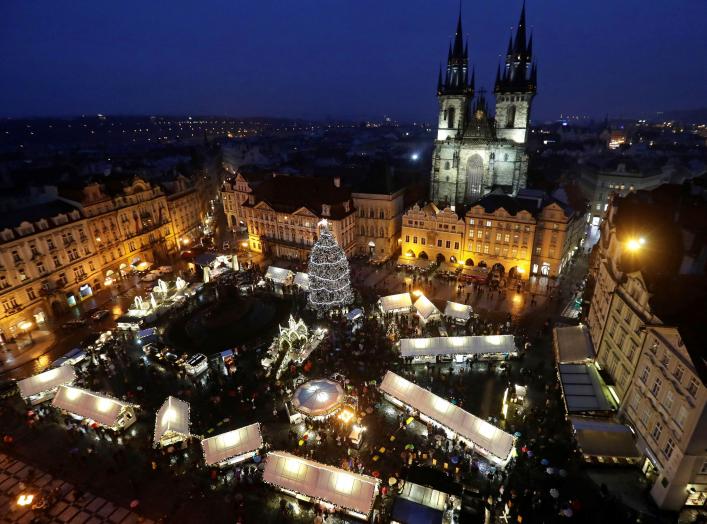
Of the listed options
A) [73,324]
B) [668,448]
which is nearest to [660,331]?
[668,448]

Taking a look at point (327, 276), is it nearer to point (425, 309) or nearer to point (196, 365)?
point (425, 309)

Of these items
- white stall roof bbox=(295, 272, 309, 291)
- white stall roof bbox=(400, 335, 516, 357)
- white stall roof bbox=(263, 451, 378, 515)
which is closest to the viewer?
white stall roof bbox=(263, 451, 378, 515)

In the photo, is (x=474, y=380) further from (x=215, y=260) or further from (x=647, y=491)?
(x=215, y=260)

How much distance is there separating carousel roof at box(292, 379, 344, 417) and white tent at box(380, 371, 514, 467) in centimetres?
391

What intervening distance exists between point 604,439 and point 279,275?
40224 mm

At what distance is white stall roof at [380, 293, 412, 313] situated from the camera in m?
44.8

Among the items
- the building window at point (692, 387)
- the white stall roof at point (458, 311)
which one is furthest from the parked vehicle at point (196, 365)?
the building window at point (692, 387)

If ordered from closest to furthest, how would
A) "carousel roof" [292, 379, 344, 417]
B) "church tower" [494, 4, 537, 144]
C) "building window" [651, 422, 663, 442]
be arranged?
"building window" [651, 422, 663, 442]
"carousel roof" [292, 379, 344, 417]
"church tower" [494, 4, 537, 144]

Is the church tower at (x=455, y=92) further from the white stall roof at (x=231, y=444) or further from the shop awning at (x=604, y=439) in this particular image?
the white stall roof at (x=231, y=444)

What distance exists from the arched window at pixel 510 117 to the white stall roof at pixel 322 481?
57.5m

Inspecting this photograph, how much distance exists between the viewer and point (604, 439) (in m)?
26.5

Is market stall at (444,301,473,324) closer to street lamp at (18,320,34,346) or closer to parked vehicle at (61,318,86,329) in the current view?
parked vehicle at (61,318,86,329)

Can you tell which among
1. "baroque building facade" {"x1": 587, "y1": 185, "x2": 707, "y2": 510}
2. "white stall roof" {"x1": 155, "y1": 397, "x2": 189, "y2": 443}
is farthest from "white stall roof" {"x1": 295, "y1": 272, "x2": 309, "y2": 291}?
"baroque building facade" {"x1": 587, "y1": 185, "x2": 707, "y2": 510}

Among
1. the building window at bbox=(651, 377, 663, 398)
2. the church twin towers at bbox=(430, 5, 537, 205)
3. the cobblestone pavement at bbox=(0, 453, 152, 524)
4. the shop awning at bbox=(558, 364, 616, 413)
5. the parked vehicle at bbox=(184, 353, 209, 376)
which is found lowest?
the cobblestone pavement at bbox=(0, 453, 152, 524)
